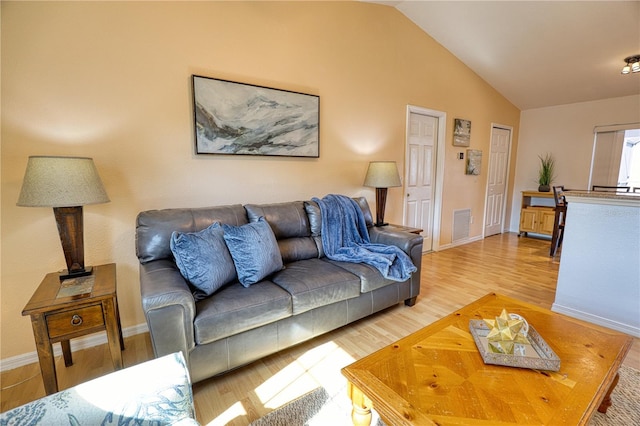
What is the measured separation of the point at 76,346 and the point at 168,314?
1.19 metres

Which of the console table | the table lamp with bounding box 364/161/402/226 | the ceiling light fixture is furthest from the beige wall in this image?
the console table

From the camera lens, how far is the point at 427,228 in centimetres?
438

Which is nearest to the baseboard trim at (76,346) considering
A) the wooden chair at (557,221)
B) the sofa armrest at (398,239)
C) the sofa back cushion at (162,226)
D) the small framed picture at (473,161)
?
the sofa back cushion at (162,226)

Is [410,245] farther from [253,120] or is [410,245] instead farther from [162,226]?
[162,226]

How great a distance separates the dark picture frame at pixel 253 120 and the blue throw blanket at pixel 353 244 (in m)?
0.65

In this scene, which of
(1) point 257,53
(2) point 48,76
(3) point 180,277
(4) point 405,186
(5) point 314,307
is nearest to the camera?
(3) point 180,277

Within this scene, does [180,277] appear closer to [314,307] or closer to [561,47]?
[314,307]

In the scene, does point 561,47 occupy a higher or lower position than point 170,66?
higher

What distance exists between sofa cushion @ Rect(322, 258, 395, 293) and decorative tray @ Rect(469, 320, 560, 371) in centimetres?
93

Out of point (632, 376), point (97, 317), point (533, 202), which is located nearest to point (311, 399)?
point (97, 317)

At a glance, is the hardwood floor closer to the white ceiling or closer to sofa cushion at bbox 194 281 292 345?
sofa cushion at bbox 194 281 292 345

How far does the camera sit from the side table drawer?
1396 mm

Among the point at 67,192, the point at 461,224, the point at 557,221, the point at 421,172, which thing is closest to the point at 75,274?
the point at 67,192

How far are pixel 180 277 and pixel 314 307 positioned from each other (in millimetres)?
859
